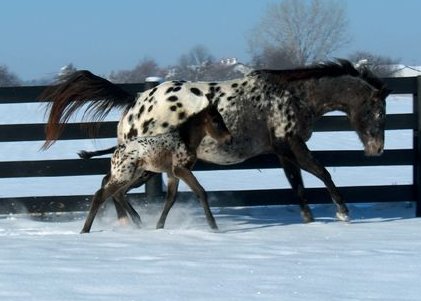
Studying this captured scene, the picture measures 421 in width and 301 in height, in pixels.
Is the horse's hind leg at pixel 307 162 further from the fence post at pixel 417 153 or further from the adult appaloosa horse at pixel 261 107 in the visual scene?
the fence post at pixel 417 153

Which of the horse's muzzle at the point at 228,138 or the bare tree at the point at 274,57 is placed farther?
the bare tree at the point at 274,57

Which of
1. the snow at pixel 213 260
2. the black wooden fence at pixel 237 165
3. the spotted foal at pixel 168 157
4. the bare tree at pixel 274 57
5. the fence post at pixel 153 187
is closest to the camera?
the snow at pixel 213 260

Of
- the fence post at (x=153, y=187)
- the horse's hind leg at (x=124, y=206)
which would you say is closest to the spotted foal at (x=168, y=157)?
the horse's hind leg at (x=124, y=206)

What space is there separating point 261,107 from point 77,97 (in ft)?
5.90

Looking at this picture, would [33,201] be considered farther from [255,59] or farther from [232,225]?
[255,59]

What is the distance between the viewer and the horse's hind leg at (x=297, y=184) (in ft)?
26.9

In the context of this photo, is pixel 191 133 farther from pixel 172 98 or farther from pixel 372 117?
pixel 372 117

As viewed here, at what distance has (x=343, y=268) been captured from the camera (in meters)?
5.46

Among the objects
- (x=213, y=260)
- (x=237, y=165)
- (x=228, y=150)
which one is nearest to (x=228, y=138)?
(x=228, y=150)

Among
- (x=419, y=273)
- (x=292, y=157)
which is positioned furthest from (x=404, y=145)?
(x=419, y=273)

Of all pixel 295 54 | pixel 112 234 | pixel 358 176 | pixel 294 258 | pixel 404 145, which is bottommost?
pixel 295 54

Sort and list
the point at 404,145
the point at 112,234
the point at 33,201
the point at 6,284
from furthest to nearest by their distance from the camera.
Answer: the point at 404,145 < the point at 33,201 < the point at 112,234 < the point at 6,284

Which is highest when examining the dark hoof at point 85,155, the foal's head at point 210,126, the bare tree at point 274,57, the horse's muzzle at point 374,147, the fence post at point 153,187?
the foal's head at point 210,126

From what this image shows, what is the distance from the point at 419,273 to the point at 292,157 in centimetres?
291
